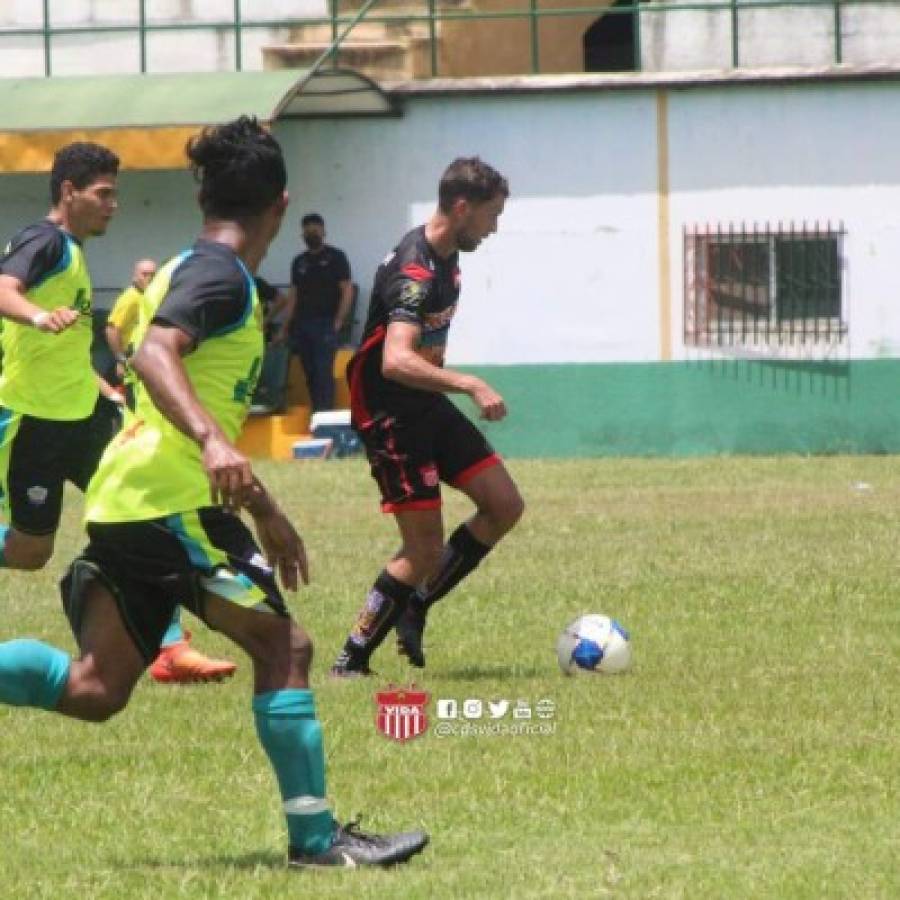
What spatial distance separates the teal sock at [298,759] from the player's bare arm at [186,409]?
550 mm

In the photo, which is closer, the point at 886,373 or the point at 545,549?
the point at 545,549

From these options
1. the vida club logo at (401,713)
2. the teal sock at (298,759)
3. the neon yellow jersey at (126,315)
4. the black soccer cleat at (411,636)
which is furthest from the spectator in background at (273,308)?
the teal sock at (298,759)

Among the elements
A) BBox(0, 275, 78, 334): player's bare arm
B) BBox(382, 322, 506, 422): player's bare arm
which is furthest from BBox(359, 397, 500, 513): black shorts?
BBox(0, 275, 78, 334): player's bare arm

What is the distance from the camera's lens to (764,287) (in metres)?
24.6

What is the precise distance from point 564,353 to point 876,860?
18.4 meters

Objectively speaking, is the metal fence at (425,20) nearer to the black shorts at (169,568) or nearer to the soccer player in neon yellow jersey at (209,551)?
the soccer player in neon yellow jersey at (209,551)

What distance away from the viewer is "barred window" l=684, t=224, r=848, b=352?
2436 centimetres

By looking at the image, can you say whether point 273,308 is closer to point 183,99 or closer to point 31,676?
point 183,99

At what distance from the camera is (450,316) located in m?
10.5

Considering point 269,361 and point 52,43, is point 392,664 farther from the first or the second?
point 52,43

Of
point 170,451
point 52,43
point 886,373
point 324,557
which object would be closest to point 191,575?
point 170,451

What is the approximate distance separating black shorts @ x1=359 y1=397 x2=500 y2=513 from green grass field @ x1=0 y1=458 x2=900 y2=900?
0.72 meters

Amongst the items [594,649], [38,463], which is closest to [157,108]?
[38,463]

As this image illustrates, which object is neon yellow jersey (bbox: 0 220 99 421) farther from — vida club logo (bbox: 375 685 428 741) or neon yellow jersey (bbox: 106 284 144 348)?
neon yellow jersey (bbox: 106 284 144 348)
